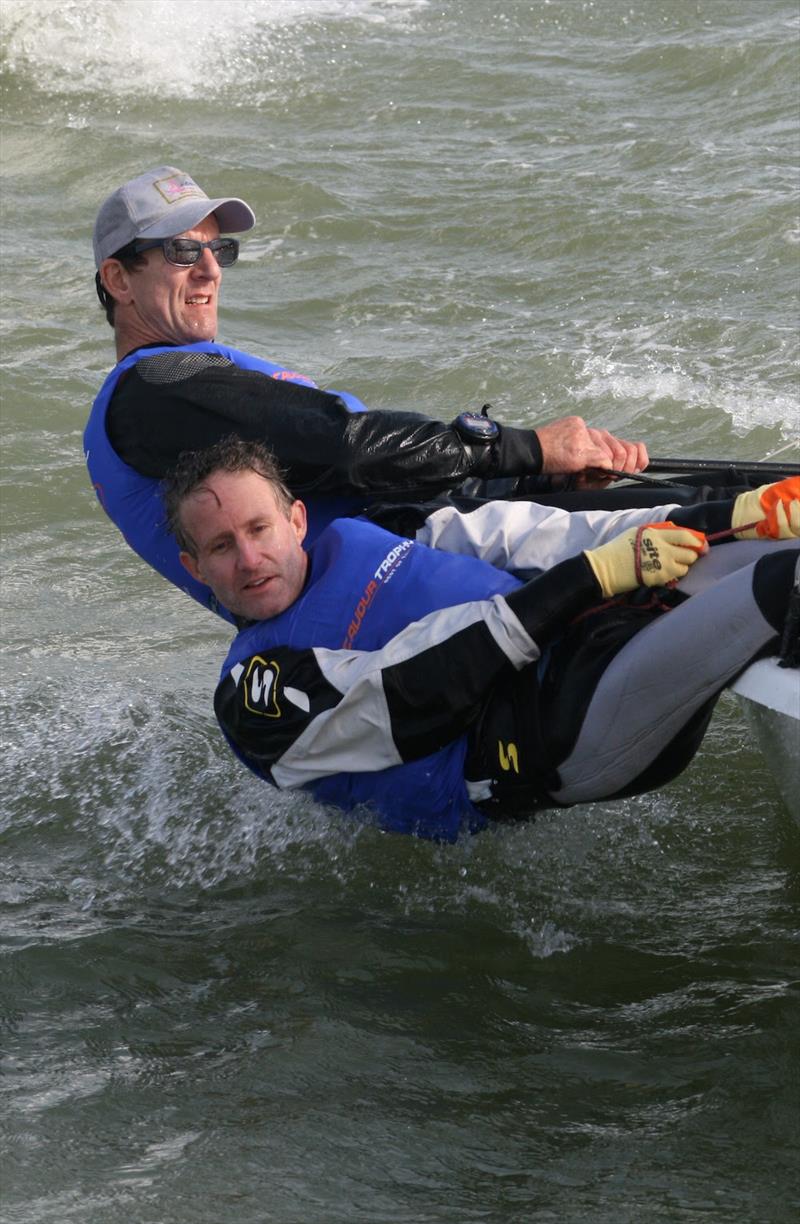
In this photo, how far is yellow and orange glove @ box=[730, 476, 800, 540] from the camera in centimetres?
353

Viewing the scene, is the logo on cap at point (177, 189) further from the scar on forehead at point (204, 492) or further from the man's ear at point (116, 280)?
the scar on forehead at point (204, 492)

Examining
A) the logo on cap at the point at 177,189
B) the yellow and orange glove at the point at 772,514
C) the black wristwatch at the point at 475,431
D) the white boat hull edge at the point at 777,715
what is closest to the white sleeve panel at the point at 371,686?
the white boat hull edge at the point at 777,715

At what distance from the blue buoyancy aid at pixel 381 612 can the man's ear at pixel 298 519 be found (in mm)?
52

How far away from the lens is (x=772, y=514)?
3.55 m

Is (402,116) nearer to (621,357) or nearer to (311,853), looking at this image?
(621,357)

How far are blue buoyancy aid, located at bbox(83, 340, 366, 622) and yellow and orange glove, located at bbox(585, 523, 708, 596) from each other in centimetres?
105

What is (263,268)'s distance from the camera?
9672 mm

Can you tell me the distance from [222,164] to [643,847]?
318 inches

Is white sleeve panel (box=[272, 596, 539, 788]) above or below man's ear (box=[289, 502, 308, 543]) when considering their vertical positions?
below

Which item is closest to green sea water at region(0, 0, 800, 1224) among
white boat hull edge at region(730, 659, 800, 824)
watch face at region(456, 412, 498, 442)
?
white boat hull edge at region(730, 659, 800, 824)

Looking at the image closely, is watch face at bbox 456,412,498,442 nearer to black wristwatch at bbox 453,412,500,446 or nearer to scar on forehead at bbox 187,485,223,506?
black wristwatch at bbox 453,412,500,446

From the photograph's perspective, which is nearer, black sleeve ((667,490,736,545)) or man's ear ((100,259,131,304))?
black sleeve ((667,490,736,545))

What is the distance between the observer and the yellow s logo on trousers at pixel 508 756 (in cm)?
354

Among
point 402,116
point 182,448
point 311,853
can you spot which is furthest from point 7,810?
point 402,116
